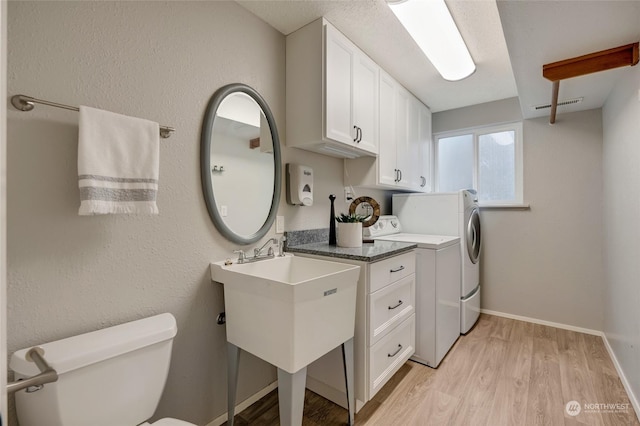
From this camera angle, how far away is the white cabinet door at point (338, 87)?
1.79 metres

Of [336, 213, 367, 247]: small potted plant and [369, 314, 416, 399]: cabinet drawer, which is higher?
[336, 213, 367, 247]: small potted plant

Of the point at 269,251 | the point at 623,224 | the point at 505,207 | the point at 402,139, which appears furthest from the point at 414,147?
the point at 269,251

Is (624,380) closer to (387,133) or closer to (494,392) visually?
(494,392)

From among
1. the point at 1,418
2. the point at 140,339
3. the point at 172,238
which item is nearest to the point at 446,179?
the point at 172,238

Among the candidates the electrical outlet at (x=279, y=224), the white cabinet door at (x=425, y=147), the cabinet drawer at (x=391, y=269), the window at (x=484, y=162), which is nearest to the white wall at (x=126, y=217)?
the electrical outlet at (x=279, y=224)

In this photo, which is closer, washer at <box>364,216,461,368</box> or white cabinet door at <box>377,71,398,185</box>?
washer at <box>364,216,461,368</box>

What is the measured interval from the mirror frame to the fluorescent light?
92 centimetres

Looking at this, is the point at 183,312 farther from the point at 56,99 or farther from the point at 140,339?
the point at 56,99

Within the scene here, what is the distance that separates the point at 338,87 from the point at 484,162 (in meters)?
2.25

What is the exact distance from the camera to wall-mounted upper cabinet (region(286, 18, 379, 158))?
1792 millimetres

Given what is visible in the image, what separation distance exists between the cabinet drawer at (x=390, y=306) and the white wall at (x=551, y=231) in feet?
5.47

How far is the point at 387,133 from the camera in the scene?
2.45m
